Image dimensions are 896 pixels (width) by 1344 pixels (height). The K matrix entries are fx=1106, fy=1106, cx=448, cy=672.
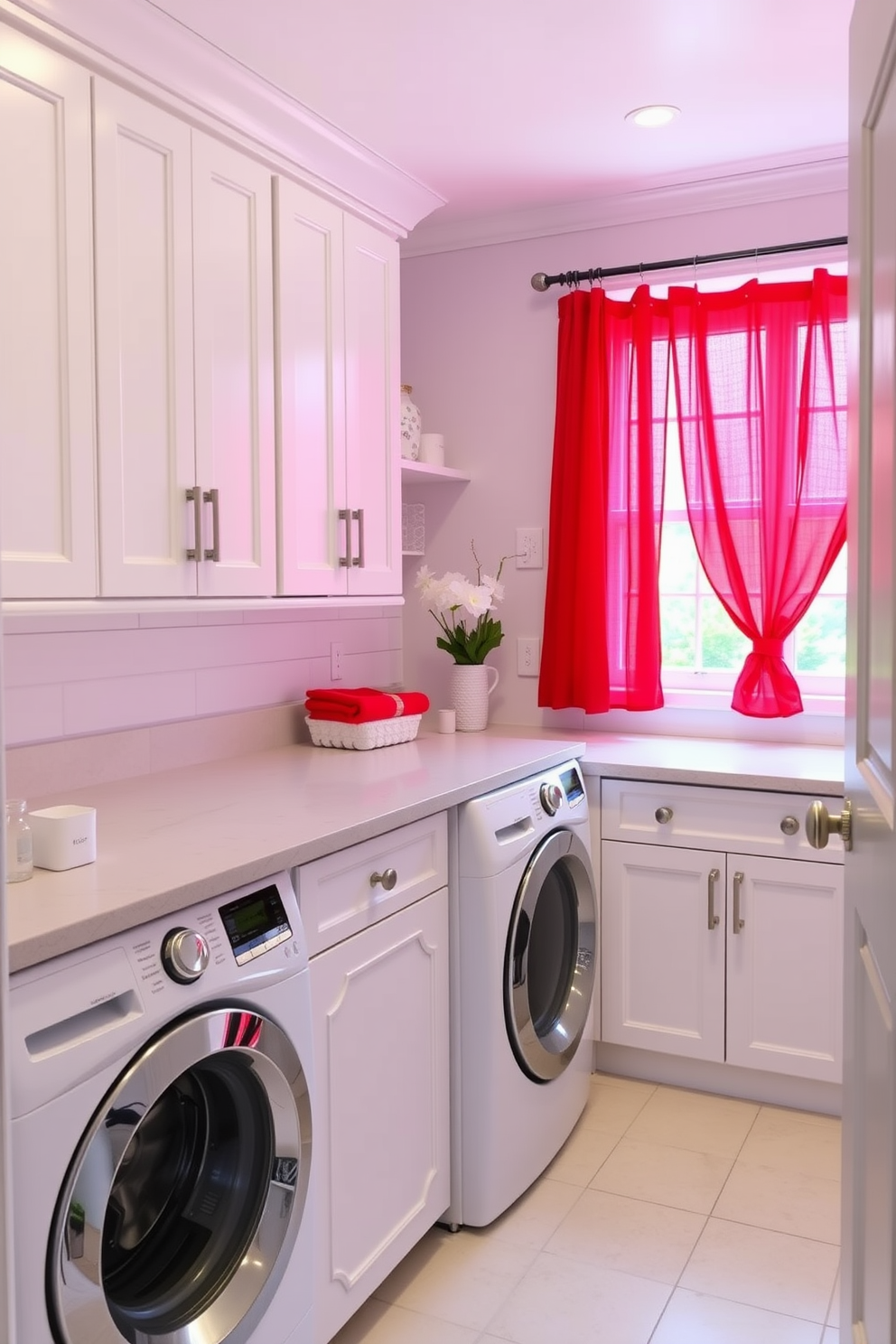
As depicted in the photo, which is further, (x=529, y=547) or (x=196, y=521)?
(x=529, y=547)

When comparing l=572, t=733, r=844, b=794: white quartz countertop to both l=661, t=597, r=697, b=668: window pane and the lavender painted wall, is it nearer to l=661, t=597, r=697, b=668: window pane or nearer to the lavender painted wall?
the lavender painted wall

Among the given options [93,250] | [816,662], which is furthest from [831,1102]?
[93,250]

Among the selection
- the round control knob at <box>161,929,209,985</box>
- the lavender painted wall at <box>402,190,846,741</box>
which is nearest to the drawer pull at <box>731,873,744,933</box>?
the lavender painted wall at <box>402,190,846,741</box>

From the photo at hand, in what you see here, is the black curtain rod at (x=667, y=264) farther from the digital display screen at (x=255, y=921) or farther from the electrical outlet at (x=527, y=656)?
the digital display screen at (x=255, y=921)

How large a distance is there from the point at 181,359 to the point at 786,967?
2.02m

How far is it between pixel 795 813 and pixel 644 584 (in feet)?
2.77

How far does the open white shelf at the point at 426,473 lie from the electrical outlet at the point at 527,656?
1.83 feet

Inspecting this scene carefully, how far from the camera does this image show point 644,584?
10.6 feet

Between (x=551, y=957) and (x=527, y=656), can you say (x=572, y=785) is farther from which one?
(x=527, y=656)

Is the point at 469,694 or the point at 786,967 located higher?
the point at 469,694

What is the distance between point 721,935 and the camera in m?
2.84

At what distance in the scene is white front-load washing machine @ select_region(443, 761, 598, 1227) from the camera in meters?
2.29

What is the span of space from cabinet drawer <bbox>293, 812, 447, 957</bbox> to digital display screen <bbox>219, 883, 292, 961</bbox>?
94mm

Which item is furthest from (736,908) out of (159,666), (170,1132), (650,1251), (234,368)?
(234,368)
